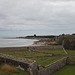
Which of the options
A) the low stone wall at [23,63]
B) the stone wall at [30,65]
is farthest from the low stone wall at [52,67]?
the low stone wall at [23,63]

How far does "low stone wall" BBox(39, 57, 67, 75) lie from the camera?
1232 centimetres

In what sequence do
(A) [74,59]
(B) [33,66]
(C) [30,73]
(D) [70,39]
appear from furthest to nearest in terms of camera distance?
(D) [70,39]
(A) [74,59]
(B) [33,66]
(C) [30,73]

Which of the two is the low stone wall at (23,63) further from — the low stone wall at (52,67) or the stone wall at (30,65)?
the low stone wall at (52,67)

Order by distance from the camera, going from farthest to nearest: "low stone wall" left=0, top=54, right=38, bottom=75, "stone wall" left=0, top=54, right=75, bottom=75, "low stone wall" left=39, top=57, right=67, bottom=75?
"low stone wall" left=39, top=57, right=67, bottom=75, "stone wall" left=0, top=54, right=75, bottom=75, "low stone wall" left=0, top=54, right=38, bottom=75

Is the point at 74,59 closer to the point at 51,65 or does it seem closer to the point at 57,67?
the point at 57,67

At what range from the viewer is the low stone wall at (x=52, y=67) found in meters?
12.3

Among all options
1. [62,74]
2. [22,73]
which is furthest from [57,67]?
[22,73]

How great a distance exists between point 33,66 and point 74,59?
11.0m

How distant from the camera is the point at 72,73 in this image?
14.4 m

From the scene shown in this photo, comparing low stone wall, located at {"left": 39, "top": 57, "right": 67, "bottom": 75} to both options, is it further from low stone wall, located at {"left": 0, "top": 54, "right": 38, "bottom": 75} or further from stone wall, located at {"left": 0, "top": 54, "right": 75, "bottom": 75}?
low stone wall, located at {"left": 0, "top": 54, "right": 38, "bottom": 75}

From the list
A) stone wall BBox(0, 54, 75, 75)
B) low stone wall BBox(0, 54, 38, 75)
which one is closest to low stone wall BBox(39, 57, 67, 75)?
stone wall BBox(0, 54, 75, 75)

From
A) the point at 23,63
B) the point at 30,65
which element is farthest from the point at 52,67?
the point at 30,65

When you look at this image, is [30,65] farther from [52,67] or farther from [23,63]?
[52,67]

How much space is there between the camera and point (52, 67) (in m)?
14.6
